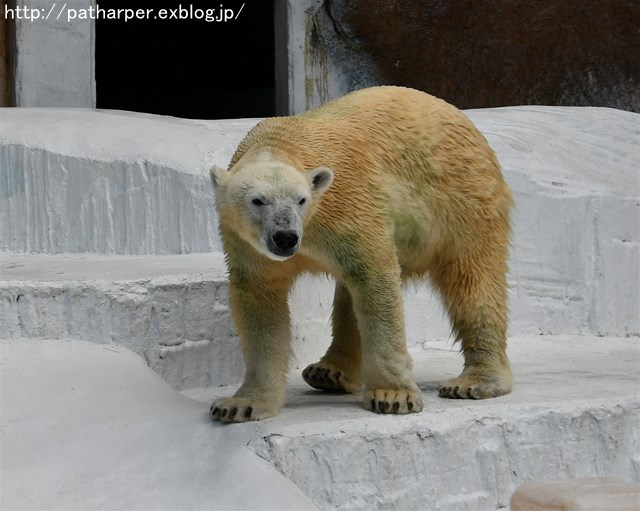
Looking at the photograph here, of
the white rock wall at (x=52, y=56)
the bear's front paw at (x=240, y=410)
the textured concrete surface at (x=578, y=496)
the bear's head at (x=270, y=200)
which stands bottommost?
the textured concrete surface at (x=578, y=496)

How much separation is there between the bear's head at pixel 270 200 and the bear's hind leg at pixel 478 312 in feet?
2.52

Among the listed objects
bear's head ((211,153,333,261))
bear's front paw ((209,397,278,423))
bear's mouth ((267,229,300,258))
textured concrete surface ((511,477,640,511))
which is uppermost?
bear's head ((211,153,333,261))

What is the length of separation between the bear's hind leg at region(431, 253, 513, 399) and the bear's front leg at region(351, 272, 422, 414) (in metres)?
0.41

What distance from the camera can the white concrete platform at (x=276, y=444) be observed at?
3.01 metres

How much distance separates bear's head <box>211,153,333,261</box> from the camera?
3.04 metres

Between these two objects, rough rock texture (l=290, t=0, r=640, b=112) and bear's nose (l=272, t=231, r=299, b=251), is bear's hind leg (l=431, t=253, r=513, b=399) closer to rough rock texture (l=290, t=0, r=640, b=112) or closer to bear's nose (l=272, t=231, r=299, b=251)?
bear's nose (l=272, t=231, r=299, b=251)

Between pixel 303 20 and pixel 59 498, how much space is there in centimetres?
532

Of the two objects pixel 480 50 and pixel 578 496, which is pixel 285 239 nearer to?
pixel 578 496

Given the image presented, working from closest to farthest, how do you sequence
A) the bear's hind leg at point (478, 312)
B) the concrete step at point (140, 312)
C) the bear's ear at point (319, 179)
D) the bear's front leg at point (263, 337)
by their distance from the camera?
the bear's ear at point (319, 179), the bear's front leg at point (263, 337), the concrete step at point (140, 312), the bear's hind leg at point (478, 312)

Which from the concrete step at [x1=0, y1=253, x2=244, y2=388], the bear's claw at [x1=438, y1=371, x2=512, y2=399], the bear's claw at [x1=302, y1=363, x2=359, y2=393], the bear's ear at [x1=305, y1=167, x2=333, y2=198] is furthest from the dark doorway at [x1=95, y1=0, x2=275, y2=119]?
the bear's ear at [x1=305, y1=167, x2=333, y2=198]

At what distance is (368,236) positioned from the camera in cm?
332

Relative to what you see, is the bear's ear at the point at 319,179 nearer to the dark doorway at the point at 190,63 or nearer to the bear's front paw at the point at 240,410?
the bear's front paw at the point at 240,410

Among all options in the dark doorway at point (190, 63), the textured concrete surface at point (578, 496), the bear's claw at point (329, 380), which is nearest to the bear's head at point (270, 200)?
the bear's claw at point (329, 380)

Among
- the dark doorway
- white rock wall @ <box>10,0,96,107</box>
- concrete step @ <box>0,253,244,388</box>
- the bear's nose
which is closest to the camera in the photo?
the bear's nose
